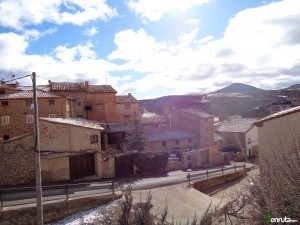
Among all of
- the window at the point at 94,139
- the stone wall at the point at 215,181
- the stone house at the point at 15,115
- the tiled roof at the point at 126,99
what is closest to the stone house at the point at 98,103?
the tiled roof at the point at 126,99

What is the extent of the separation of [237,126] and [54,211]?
35.6 meters

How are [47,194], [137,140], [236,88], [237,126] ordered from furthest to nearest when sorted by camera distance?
1. [236,88]
2. [237,126]
3. [137,140]
4. [47,194]

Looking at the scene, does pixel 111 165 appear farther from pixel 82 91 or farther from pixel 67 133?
pixel 82 91

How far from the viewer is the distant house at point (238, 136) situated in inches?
1686

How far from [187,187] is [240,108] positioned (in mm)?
66663

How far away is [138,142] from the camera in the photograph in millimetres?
32094

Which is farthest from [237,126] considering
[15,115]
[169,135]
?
[15,115]

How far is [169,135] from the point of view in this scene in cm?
3875

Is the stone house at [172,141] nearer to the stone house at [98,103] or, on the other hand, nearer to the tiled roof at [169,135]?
the tiled roof at [169,135]

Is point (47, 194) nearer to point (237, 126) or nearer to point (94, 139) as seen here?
point (94, 139)

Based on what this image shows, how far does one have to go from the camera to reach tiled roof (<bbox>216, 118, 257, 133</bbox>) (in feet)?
145

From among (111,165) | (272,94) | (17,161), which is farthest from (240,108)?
(17,161)

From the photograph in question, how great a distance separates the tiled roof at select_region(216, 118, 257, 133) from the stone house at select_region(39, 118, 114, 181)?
25102 mm

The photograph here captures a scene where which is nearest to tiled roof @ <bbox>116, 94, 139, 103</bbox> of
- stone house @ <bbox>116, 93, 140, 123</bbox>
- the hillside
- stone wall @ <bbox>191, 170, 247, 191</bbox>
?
stone house @ <bbox>116, 93, 140, 123</bbox>
